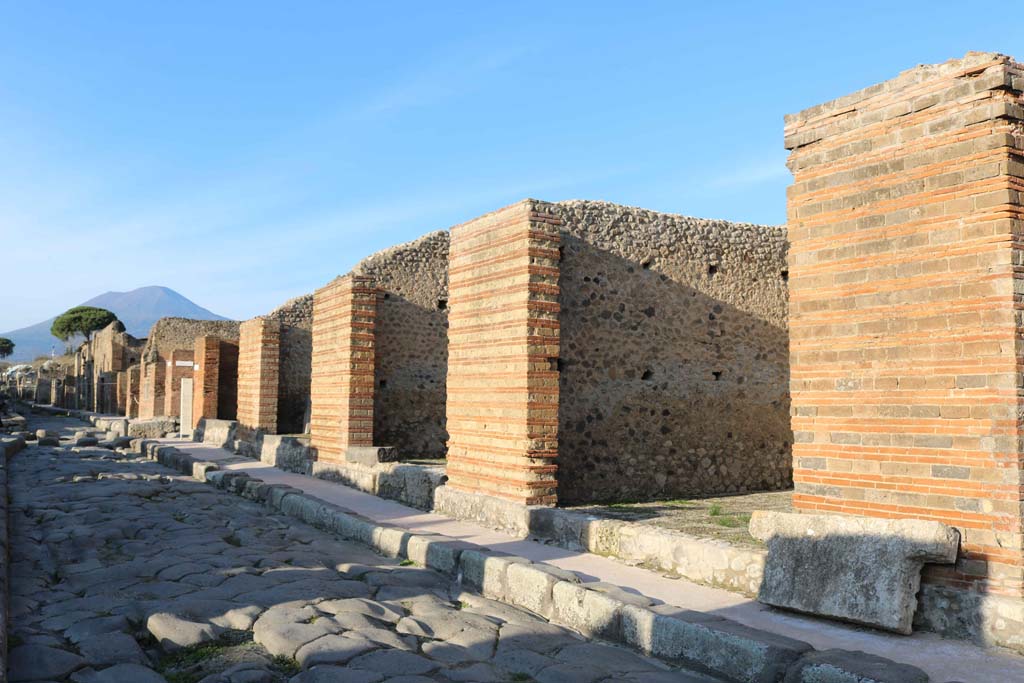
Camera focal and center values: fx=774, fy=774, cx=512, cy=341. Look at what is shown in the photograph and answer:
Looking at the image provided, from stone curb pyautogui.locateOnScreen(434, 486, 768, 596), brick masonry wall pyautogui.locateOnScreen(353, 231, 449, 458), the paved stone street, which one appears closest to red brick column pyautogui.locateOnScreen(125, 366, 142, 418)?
brick masonry wall pyautogui.locateOnScreen(353, 231, 449, 458)

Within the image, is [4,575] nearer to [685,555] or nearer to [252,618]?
[252,618]

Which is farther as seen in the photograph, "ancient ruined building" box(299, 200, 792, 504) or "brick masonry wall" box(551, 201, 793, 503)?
"brick masonry wall" box(551, 201, 793, 503)

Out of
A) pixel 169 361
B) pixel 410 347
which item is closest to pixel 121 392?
pixel 169 361

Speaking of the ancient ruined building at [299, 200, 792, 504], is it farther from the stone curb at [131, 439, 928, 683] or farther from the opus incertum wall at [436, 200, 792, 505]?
the stone curb at [131, 439, 928, 683]

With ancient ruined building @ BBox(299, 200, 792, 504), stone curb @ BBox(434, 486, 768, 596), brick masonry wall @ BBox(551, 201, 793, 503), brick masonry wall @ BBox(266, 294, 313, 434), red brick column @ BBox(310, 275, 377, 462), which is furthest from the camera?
brick masonry wall @ BBox(266, 294, 313, 434)

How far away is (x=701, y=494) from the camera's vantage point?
8.62 metres

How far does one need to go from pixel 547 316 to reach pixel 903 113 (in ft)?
11.9

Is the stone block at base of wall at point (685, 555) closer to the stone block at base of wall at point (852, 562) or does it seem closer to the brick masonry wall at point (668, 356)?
the stone block at base of wall at point (852, 562)

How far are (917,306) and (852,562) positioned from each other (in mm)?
1469

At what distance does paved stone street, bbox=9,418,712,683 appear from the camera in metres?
3.49

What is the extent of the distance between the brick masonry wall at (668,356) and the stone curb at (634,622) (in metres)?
2.32

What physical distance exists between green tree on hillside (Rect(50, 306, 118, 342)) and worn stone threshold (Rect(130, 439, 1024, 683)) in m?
68.8

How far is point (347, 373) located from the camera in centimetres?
1100

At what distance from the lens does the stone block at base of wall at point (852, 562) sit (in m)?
3.97
